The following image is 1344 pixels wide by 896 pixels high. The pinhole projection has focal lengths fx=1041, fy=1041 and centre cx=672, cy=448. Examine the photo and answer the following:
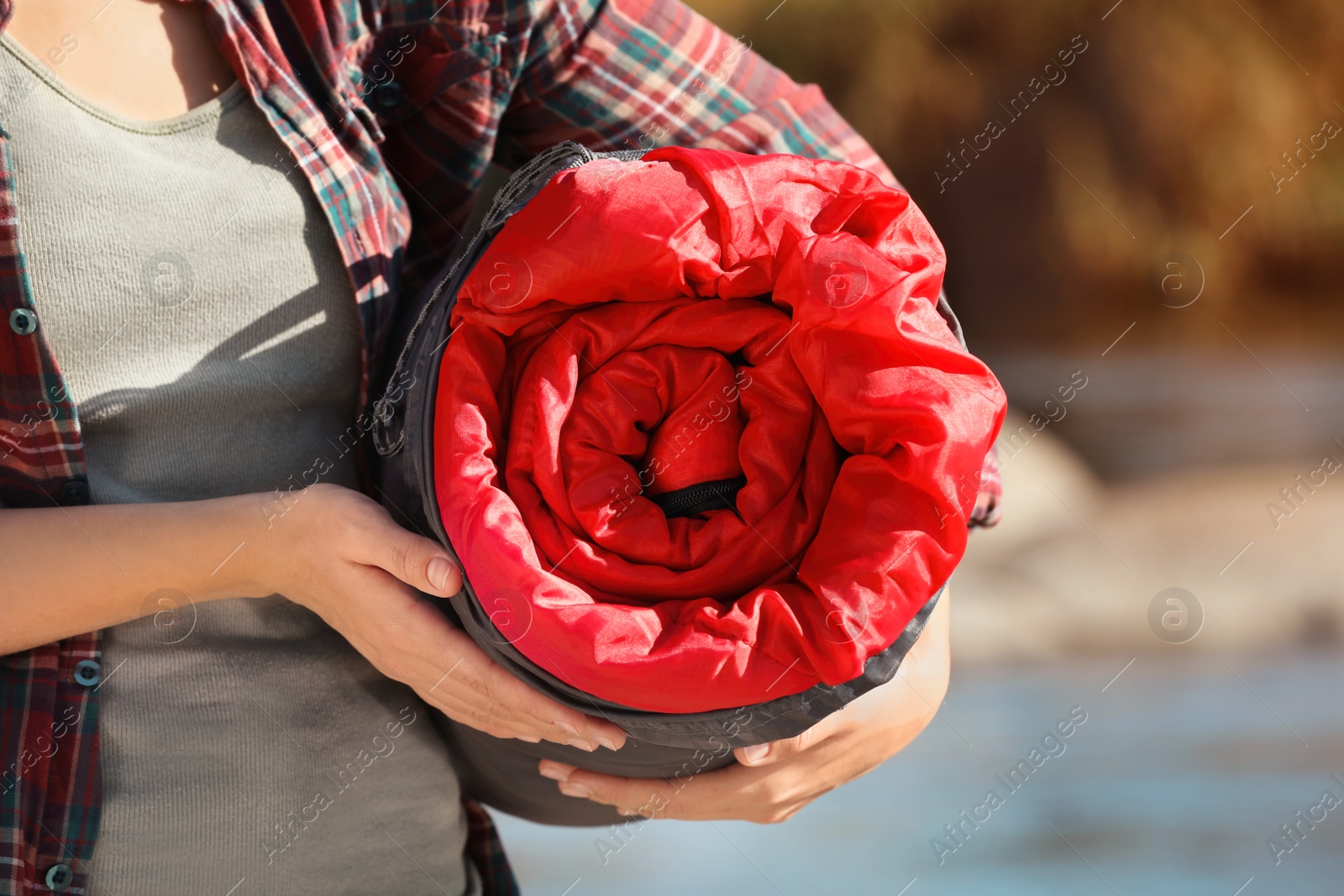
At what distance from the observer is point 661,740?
550mm

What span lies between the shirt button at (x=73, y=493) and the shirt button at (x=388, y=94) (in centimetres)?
31

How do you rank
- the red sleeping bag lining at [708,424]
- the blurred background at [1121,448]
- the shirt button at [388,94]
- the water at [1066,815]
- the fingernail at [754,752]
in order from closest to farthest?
1. the red sleeping bag lining at [708,424]
2. the fingernail at [754,752]
3. the shirt button at [388,94]
4. the water at [1066,815]
5. the blurred background at [1121,448]

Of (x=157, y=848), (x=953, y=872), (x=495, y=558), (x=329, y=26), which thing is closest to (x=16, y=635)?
(x=157, y=848)

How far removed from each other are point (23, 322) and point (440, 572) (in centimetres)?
25

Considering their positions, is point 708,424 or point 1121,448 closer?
point 708,424

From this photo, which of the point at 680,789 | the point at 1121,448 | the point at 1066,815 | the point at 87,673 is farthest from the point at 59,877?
the point at 1121,448

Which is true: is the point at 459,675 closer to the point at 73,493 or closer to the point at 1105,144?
the point at 73,493

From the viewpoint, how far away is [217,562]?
0.57 meters

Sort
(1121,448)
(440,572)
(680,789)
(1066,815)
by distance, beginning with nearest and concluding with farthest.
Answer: (440,572) < (680,789) < (1066,815) < (1121,448)

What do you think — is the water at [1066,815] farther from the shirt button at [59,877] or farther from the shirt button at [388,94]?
the shirt button at [388,94]

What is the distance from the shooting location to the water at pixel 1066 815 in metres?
1.70

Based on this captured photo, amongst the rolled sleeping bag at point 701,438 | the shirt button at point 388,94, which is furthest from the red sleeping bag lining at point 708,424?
the shirt button at point 388,94

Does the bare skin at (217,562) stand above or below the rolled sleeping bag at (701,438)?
below

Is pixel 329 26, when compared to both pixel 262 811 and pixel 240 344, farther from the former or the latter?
pixel 262 811
